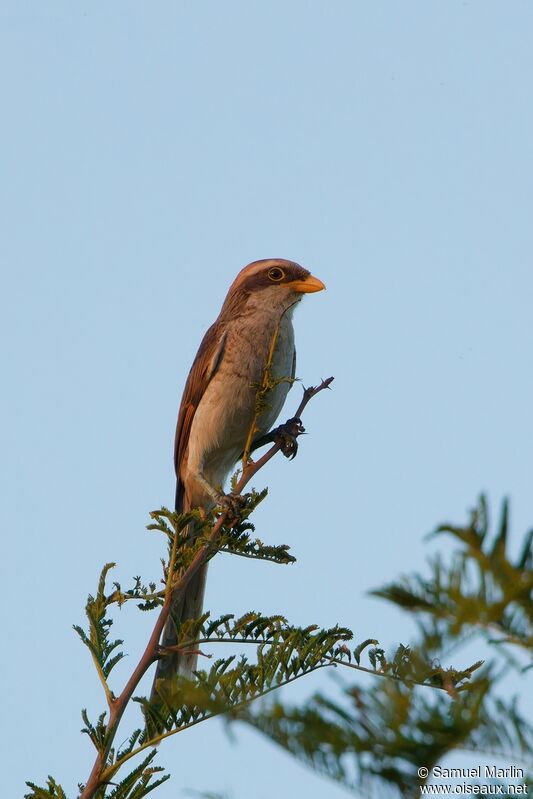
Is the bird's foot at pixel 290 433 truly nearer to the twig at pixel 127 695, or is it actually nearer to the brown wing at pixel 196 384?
the brown wing at pixel 196 384

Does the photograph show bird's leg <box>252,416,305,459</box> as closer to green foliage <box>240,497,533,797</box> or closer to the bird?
the bird

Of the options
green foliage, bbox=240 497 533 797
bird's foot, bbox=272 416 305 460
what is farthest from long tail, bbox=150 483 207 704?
green foliage, bbox=240 497 533 797

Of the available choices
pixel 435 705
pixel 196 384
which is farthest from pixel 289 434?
pixel 435 705

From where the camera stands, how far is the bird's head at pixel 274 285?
315 inches

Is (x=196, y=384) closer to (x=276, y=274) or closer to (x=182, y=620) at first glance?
(x=276, y=274)

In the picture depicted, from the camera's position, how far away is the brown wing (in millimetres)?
7773

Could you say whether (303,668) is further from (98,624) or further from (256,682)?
(98,624)

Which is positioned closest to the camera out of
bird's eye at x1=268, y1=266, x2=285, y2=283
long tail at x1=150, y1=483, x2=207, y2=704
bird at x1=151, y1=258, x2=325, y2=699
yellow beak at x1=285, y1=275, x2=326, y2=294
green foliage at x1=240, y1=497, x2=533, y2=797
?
green foliage at x1=240, y1=497, x2=533, y2=797

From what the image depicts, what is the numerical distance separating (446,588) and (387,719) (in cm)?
24

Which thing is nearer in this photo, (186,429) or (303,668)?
(303,668)

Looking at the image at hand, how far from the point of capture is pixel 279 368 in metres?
7.48

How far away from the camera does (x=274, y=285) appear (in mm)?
8117

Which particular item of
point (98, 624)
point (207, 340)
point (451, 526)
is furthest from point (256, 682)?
point (207, 340)

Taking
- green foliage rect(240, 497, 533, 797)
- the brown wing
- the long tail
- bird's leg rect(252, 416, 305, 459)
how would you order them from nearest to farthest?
green foliage rect(240, 497, 533, 797)
the long tail
bird's leg rect(252, 416, 305, 459)
the brown wing
